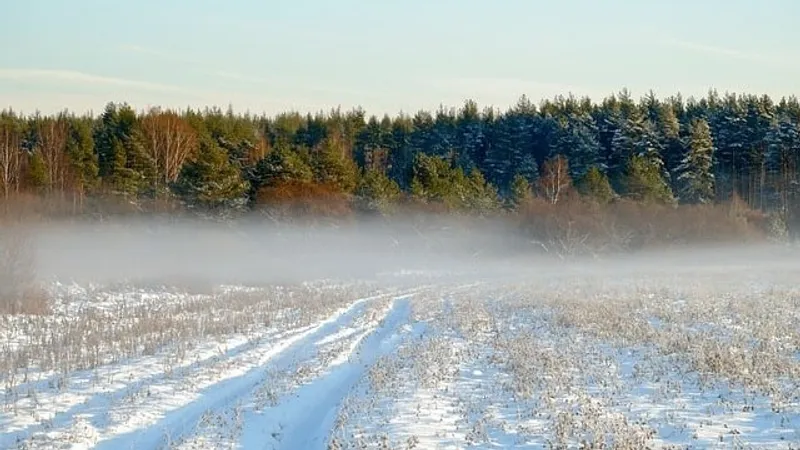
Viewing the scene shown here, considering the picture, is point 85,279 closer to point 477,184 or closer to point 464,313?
point 464,313

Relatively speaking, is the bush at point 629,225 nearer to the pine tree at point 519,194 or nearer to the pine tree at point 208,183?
the pine tree at point 519,194

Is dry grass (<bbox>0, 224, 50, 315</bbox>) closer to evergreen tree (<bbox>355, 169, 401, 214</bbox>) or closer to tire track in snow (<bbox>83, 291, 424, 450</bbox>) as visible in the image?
tire track in snow (<bbox>83, 291, 424, 450</bbox>)

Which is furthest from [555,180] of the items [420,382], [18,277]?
[420,382]

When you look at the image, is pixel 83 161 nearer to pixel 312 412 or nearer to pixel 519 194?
pixel 519 194

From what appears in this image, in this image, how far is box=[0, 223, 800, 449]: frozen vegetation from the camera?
32.4ft

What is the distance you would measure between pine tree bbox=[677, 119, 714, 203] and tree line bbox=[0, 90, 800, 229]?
17 centimetres

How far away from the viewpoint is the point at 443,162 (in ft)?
267

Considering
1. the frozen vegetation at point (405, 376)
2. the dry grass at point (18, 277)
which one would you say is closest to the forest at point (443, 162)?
the dry grass at point (18, 277)

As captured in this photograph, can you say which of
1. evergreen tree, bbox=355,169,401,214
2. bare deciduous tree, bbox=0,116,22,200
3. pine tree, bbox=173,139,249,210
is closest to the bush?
evergreen tree, bbox=355,169,401,214

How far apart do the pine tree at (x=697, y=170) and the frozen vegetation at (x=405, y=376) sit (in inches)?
2198

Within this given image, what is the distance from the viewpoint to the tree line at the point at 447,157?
65562mm

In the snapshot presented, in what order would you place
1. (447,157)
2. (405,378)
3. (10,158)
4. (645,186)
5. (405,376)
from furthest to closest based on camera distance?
(447,157) → (10,158) → (645,186) → (405,376) → (405,378)

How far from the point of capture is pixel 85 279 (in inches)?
1348

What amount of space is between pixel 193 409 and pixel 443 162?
7085 cm
